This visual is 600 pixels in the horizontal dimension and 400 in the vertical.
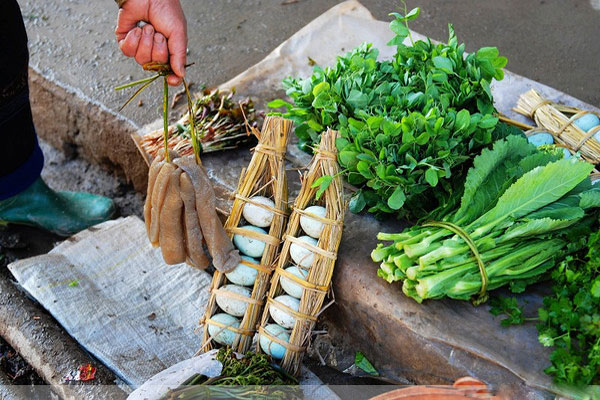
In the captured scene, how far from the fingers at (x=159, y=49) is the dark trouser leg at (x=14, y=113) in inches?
37.4

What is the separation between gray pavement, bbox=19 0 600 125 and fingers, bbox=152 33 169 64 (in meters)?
1.39

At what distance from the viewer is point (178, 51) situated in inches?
86.4

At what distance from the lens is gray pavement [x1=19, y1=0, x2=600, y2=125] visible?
3961 mm

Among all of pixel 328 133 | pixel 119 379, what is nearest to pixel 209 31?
pixel 328 133

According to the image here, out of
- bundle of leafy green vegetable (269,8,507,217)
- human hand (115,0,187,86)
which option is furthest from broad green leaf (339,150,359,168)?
human hand (115,0,187,86)

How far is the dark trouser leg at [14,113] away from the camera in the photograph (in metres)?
2.75

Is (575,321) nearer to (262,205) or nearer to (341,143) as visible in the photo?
(341,143)

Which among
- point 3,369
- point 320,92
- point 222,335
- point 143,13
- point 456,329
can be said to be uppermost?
point 143,13

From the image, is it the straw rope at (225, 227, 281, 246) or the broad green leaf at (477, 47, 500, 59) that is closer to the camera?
the straw rope at (225, 227, 281, 246)

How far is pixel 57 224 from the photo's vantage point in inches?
138

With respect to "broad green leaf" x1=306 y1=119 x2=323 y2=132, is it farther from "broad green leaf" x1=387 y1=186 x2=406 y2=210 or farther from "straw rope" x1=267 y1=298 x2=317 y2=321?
"straw rope" x1=267 y1=298 x2=317 y2=321

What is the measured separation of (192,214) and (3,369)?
1.24 meters

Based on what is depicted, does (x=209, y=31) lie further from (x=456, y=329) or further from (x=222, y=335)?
(x=456, y=329)

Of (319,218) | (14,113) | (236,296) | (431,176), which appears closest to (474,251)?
(431,176)
